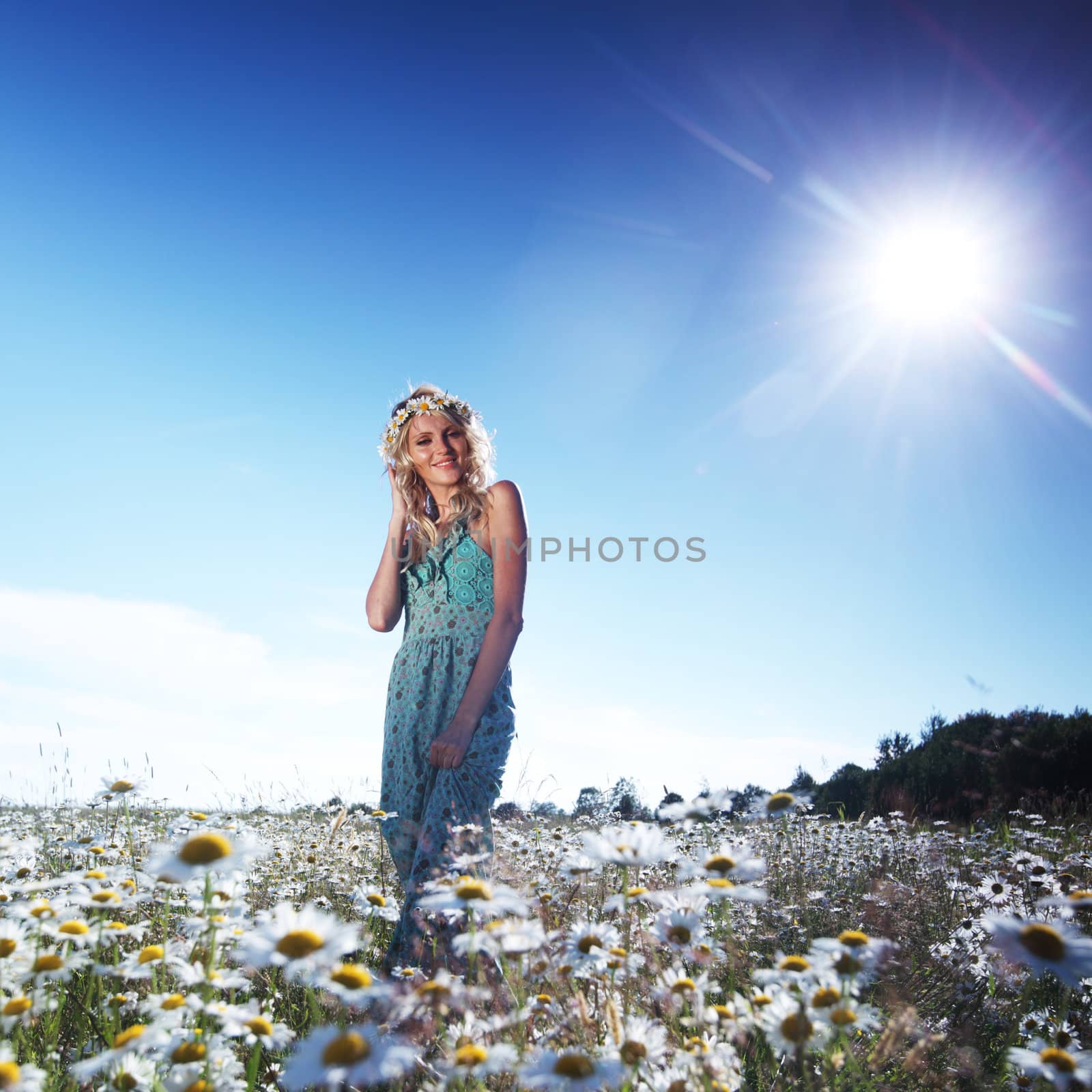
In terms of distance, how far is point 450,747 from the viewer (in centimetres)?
284

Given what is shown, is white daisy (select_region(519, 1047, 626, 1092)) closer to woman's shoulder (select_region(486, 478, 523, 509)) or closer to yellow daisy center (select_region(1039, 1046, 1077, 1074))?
yellow daisy center (select_region(1039, 1046, 1077, 1074))

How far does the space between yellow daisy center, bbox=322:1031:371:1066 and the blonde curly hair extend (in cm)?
245

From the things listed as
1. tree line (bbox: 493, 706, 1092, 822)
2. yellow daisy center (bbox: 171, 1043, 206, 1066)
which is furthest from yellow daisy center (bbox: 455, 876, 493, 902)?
tree line (bbox: 493, 706, 1092, 822)

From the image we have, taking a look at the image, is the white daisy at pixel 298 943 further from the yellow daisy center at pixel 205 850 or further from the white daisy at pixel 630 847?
the white daisy at pixel 630 847

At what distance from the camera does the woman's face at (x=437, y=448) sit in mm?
3490

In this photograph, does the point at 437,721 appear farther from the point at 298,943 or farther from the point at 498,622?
the point at 298,943

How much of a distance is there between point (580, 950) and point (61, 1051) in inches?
57.2

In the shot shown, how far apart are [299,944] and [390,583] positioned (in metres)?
2.44

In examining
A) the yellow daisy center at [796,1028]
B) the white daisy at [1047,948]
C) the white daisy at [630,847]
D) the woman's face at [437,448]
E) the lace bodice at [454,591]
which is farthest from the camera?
the woman's face at [437,448]

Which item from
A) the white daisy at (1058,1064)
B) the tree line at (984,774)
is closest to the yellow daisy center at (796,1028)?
the white daisy at (1058,1064)

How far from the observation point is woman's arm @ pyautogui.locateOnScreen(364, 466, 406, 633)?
3.55 metres

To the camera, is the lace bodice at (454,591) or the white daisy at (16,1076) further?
the lace bodice at (454,591)

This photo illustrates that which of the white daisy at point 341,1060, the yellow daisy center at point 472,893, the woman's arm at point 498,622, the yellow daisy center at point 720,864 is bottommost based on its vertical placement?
the white daisy at point 341,1060

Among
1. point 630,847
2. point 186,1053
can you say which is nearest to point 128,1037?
point 186,1053
